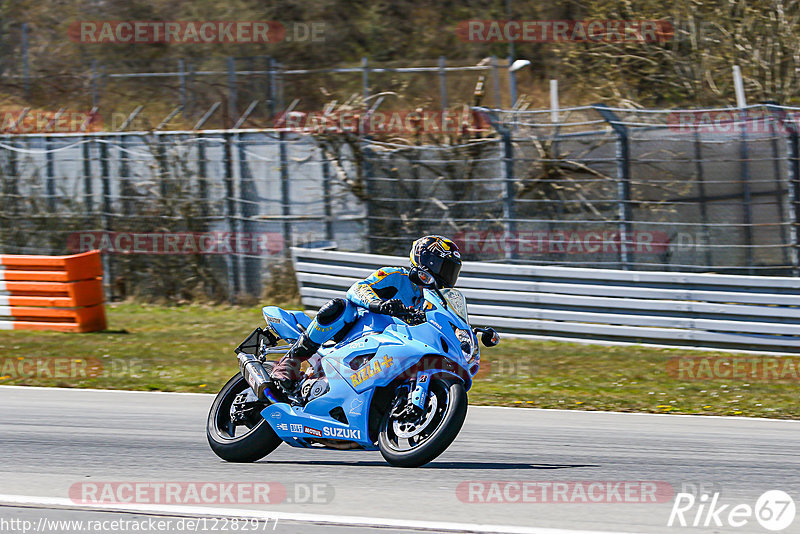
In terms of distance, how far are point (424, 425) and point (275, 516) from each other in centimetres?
109

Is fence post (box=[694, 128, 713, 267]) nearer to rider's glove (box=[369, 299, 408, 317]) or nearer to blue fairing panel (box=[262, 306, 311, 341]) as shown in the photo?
blue fairing panel (box=[262, 306, 311, 341])

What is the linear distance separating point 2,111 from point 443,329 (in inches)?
877

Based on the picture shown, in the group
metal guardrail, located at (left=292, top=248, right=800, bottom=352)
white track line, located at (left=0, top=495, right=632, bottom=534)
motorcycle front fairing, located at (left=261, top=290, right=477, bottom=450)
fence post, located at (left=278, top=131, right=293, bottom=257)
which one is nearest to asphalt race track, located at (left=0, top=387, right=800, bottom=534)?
white track line, located at (left=0, top=495, right=632, bottom=534)

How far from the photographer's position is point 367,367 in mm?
6602

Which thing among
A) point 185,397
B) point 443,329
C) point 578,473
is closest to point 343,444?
point 443,329

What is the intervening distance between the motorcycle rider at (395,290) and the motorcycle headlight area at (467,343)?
1.04 ft

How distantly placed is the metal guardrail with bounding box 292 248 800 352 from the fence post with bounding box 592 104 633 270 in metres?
1.10

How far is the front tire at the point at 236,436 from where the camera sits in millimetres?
7168

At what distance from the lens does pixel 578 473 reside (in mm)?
6770

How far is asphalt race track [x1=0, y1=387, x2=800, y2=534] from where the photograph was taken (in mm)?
5707

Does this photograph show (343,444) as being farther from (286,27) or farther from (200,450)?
(286,27)


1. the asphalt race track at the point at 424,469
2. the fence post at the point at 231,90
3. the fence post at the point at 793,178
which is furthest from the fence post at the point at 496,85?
the asphalt race track at the point at 424,469

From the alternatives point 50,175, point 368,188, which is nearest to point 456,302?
point 368,188

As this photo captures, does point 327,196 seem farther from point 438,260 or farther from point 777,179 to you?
point 438,260
